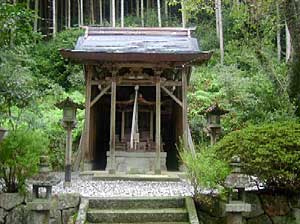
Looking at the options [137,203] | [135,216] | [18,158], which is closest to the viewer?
[18,158]

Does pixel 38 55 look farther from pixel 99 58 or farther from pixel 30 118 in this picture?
pixel 99 58

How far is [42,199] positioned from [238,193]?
2.74 meters

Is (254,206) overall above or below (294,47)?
below

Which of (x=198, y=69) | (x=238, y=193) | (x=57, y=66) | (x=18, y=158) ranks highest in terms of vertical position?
(x=57, y=66)

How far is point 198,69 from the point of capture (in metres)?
22.4

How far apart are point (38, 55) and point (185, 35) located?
12.2 meters

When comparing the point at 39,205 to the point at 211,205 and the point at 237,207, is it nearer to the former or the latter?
the point at 211,205

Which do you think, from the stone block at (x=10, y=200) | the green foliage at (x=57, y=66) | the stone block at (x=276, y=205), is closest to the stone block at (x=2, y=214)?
the stone block at (x=10, y=200)

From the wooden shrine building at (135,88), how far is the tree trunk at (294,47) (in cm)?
249

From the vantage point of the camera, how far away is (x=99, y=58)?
1068 cm

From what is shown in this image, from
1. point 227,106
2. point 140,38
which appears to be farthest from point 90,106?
point 227,106

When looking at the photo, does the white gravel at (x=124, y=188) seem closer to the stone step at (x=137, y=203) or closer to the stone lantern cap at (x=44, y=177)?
the stone step at (x=137, y=203)

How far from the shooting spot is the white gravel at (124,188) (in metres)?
7.96

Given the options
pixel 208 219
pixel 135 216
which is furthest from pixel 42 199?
pixel 208 219
